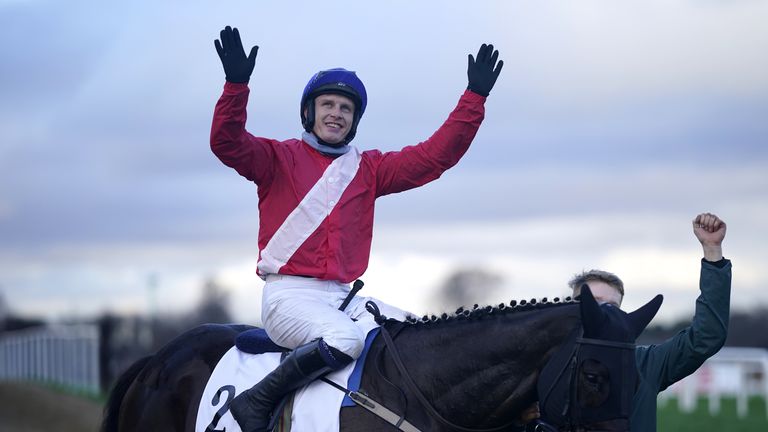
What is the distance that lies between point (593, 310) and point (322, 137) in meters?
1.87

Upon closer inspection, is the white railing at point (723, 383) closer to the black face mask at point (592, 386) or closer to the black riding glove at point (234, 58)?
the black face mask at point (592, 386)

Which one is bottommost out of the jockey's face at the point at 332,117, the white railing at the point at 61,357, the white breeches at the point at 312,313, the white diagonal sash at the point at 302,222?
the white railing at the point at 61,357

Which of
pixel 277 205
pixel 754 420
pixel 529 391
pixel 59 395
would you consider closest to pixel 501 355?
pixel 529 391

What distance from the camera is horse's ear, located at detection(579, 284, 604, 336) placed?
4.27 m

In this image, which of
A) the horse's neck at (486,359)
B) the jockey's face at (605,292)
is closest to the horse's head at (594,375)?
the horse's neck at (486,359)

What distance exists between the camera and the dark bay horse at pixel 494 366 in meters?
4.26

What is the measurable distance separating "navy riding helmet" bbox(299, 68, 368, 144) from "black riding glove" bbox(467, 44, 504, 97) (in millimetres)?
597

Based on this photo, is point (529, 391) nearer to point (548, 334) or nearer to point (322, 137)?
point (548, 334)

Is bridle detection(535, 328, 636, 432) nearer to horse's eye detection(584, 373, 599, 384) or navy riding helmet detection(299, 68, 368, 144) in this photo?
horse's eye detection(584, 373, 599, 384)

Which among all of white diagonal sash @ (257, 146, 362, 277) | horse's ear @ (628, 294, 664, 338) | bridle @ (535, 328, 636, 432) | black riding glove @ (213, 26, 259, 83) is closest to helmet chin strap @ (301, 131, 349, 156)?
white diagonal sash @ (257, 146, 362, 277)

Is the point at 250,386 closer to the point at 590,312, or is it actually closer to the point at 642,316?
the point at 590,312

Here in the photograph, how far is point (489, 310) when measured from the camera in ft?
15.7

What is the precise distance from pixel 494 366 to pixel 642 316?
0.67 meters

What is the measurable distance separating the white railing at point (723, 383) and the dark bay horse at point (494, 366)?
45.7 ft
